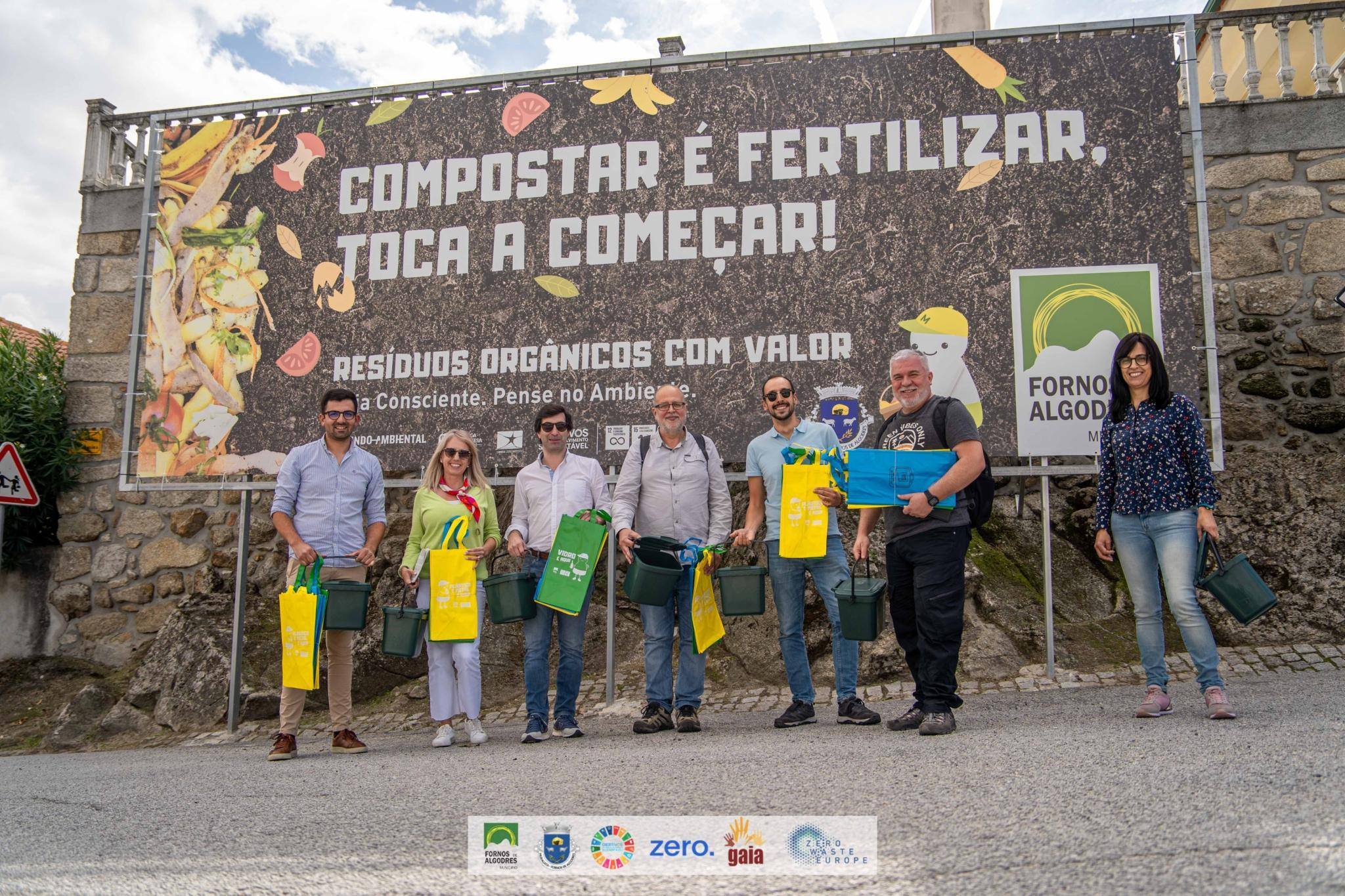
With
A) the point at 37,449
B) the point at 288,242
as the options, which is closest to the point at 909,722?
the point at 288,242

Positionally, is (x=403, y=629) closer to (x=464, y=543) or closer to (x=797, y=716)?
(x=464, y=543)

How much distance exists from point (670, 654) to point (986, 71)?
435 centimetres

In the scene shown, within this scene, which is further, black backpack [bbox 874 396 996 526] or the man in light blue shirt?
the man in light blue shirt

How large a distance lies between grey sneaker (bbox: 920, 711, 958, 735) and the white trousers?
238 centimetres

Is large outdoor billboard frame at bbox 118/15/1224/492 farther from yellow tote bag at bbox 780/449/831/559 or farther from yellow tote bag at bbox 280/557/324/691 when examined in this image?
yellow tote bag at bbox 280/557/324/691

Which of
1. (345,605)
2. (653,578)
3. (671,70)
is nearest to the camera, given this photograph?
(653,578)

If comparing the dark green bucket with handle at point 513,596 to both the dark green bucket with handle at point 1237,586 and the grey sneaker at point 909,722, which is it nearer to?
the grey sneaker at point 909,722

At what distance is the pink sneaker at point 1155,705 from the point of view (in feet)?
15.2

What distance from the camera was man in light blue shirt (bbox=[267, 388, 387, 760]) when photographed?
5504 millimetres

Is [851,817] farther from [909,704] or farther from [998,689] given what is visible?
[998,689]

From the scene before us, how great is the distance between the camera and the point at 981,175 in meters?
6.57

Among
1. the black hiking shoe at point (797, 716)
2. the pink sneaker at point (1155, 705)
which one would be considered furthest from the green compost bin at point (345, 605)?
the pink sneaker at point (1155, 705)

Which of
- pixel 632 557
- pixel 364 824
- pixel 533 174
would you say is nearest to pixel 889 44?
pixel 533 174

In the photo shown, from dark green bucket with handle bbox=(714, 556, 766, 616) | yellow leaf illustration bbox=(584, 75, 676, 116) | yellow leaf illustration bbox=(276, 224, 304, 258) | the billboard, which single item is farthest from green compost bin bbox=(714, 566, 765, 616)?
yellow leaf illustration bbox=(276, 224, 304, 258)
